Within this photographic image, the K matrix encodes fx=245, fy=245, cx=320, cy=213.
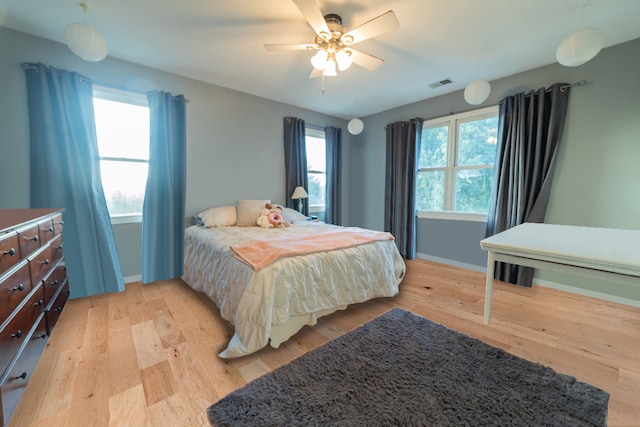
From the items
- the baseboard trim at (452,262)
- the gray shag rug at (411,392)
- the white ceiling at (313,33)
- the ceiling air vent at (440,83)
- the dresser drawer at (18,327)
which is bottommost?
the gray shag rug at (411,392)

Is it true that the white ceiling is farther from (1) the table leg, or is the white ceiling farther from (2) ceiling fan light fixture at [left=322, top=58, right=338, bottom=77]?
(1) the table leg

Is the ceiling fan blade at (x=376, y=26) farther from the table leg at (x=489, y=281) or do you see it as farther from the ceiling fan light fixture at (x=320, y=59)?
the table leg at (x=489, y=281)

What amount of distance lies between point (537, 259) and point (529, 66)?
8.58 feet

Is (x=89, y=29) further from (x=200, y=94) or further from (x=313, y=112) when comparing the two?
(x=313, y=112)

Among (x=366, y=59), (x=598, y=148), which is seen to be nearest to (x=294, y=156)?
(x=366, y=59)

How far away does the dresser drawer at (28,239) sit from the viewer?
1265mm

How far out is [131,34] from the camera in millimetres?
2193

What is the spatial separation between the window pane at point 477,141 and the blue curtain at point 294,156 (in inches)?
92.6

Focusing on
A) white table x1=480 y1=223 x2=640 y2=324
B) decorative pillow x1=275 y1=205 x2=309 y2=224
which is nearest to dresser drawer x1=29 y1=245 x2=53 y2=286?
decorative pillow x1=275 y1=205 x2=309 y2=224

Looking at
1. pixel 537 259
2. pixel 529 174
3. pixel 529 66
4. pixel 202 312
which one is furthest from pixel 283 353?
pixel 529 66

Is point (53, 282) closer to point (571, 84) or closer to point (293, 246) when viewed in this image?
point (293, 246)

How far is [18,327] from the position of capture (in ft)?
3.78

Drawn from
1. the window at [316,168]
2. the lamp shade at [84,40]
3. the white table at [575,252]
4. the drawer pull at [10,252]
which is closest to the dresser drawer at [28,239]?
the drawer pull at [10,252]

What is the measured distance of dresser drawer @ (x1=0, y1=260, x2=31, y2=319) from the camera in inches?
41.4
